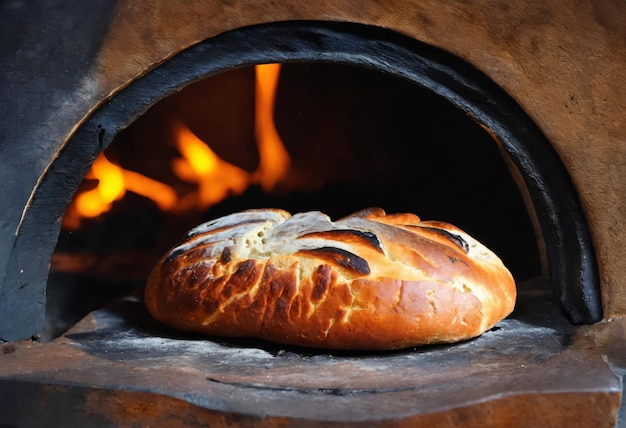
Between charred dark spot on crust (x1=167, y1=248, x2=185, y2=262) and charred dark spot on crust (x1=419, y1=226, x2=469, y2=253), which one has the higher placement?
charred dark spot on crust (x1=419, y1=226, x2=469, y2=253)

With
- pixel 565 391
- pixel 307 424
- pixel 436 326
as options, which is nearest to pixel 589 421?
pixel 565 391

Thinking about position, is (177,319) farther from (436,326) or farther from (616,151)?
(616,151)

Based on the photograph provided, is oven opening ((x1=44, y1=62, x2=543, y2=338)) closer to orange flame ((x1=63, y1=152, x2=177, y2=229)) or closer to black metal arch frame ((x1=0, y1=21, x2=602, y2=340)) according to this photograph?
orange flame ((x1=63, y1=152, x2=177, y2=229))

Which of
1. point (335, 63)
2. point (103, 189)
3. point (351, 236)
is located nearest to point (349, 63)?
point (335, 63)

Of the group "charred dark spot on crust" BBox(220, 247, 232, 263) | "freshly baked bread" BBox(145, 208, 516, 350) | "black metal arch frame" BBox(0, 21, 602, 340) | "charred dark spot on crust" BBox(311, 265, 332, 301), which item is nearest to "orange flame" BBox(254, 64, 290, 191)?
"black metal arch frame" BBox(0, 21, 602, 340)

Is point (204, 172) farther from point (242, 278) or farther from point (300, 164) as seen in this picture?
point (242, 278)

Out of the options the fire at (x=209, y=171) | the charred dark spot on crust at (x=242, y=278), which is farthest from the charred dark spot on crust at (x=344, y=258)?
the fire at (x=209, y=171)
